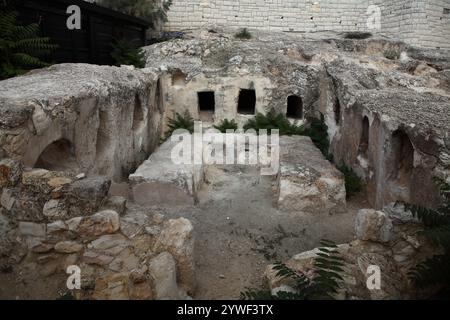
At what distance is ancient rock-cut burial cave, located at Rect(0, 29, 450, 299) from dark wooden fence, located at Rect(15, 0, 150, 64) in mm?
1639

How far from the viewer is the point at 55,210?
3.31 meters

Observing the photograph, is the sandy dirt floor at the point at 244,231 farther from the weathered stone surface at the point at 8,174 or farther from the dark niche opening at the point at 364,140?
the weathered stone surface at the point at 8,174

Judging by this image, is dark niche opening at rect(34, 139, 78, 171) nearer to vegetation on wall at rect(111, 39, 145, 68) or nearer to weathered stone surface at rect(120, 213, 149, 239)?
weathered stone surface at rect(120, 213, 149, 239)

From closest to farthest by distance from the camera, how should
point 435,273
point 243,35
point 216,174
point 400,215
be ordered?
point 435,273, point 400,215, point 216,174, point 243,35

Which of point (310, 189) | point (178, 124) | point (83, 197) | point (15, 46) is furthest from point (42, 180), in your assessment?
point (178, 124)

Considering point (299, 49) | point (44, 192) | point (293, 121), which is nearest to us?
point (44, 192)

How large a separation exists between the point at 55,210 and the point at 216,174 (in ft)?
15.6

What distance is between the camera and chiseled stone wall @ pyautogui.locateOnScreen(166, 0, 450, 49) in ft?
48.4

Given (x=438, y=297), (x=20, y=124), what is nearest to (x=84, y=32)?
(x=20, y=124)

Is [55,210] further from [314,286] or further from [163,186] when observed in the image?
[163,186]

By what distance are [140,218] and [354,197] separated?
490 centimetres

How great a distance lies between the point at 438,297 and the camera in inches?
111

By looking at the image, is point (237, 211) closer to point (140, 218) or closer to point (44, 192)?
point (140, 218)


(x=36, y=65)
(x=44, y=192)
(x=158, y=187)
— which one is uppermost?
(x=36, y=65)
